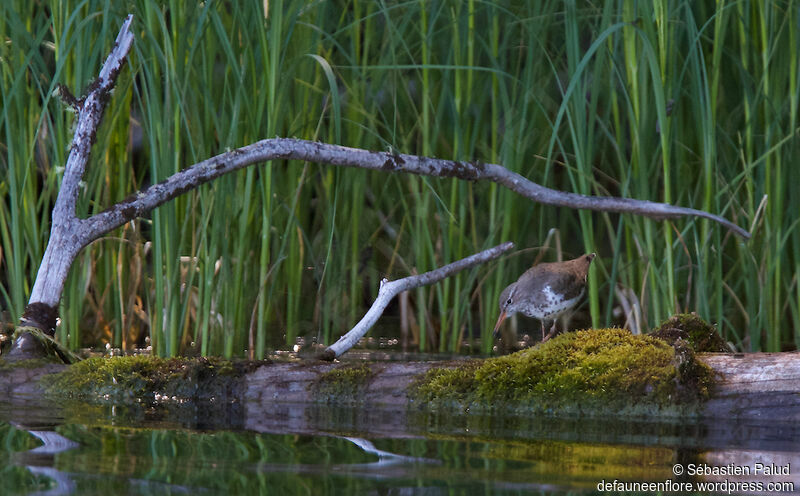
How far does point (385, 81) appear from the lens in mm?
4914

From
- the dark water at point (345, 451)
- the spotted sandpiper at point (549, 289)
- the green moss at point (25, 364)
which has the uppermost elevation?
the spotted sandpiper at point (549, 289)

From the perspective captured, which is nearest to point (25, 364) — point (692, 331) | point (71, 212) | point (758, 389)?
point (71, 212)

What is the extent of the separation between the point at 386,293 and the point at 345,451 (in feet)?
4.32

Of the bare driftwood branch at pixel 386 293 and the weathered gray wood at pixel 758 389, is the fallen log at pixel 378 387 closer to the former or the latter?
the weathered gray wood at pixel 758 389

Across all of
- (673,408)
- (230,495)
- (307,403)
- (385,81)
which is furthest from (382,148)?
(230,495)

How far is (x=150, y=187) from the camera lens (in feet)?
12.0

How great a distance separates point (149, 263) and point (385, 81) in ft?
6.78

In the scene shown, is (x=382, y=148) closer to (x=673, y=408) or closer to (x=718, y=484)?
(x=673, y=408)

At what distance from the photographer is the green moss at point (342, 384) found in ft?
10.7

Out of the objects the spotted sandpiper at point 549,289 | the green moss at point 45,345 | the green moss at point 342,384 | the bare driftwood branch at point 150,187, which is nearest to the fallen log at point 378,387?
the green moss at point 342,384

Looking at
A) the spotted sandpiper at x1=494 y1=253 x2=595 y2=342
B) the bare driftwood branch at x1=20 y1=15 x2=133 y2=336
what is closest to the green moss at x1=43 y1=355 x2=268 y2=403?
the bare driftwood branch at x1=20 y1=15 x2=133 y2=336

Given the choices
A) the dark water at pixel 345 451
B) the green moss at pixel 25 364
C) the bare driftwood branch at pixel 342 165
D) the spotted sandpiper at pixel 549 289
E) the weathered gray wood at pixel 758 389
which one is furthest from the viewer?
the spotted sandpiper at pixel 549 289

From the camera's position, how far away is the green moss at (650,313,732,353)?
10.8 ft

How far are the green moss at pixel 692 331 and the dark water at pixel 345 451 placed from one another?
392mm
